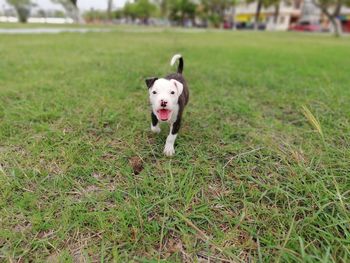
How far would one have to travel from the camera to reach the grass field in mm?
1450

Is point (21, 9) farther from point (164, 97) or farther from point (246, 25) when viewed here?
point (164, 97)

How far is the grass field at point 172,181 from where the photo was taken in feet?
4.76

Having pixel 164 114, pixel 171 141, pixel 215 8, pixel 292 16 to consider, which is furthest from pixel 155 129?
pixel 292 16

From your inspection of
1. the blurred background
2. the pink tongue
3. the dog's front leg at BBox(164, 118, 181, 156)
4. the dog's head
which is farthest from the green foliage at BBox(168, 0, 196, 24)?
the pink tongue

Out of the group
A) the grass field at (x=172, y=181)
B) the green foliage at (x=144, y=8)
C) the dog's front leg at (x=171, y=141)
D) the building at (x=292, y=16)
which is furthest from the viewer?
the green foliage at (x=144, y=8)

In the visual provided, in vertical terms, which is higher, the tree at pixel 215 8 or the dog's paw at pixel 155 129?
the tree at pixel 215 8

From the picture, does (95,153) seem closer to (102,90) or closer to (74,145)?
(74,145)

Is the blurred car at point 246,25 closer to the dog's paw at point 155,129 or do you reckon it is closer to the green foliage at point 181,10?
the green foliage at point 181,10

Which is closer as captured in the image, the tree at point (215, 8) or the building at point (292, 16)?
the tree at point (215, 8)

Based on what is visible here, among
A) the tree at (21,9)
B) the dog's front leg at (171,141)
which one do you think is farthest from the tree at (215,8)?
the dog's front leg at (171,141)

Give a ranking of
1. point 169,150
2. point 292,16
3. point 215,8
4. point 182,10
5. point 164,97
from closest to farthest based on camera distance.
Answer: point 164,97, point 169,150, point 215,8, point 292,16, point 182,10

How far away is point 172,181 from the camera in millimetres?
1897

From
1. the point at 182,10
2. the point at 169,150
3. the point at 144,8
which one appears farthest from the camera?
the point at 144,8

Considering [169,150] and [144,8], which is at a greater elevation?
[144,8]
